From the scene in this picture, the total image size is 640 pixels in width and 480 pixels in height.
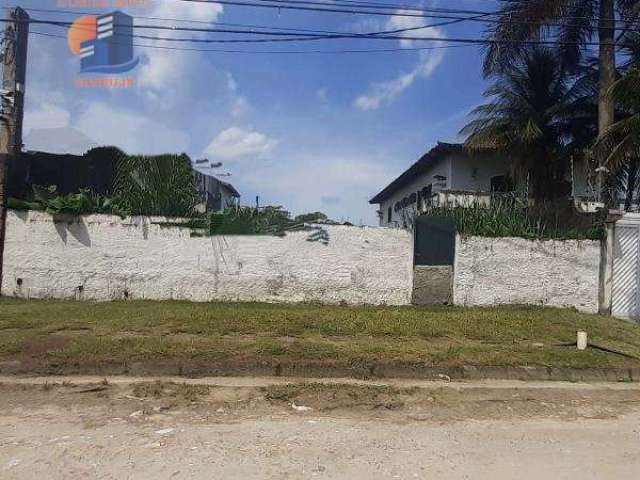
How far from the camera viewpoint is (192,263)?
10914 mm

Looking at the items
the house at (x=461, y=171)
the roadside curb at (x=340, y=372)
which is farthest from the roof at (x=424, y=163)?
the roadside curb at (x=340, y=372)

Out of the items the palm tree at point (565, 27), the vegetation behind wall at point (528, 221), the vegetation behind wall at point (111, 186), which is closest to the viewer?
the vegetation behind wall at point (111, 186)

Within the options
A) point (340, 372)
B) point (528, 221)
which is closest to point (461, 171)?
point (528, 221)

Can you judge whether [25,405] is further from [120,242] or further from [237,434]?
[120,242]

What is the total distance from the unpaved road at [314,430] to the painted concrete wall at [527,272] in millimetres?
4977

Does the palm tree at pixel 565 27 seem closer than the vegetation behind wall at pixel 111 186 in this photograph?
No

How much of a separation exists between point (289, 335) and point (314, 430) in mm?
3226

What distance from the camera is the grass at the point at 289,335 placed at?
6516mm

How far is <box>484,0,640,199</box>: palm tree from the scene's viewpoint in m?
13.1

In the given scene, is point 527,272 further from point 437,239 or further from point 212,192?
point 212,192

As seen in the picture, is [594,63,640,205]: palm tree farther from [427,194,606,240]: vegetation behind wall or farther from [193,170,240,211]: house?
[193,170,240,211]: house

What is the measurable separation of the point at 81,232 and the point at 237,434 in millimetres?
7753

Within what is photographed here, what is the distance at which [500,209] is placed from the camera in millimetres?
11789

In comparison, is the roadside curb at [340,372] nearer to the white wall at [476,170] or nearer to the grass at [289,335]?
the grass at [289,335]
